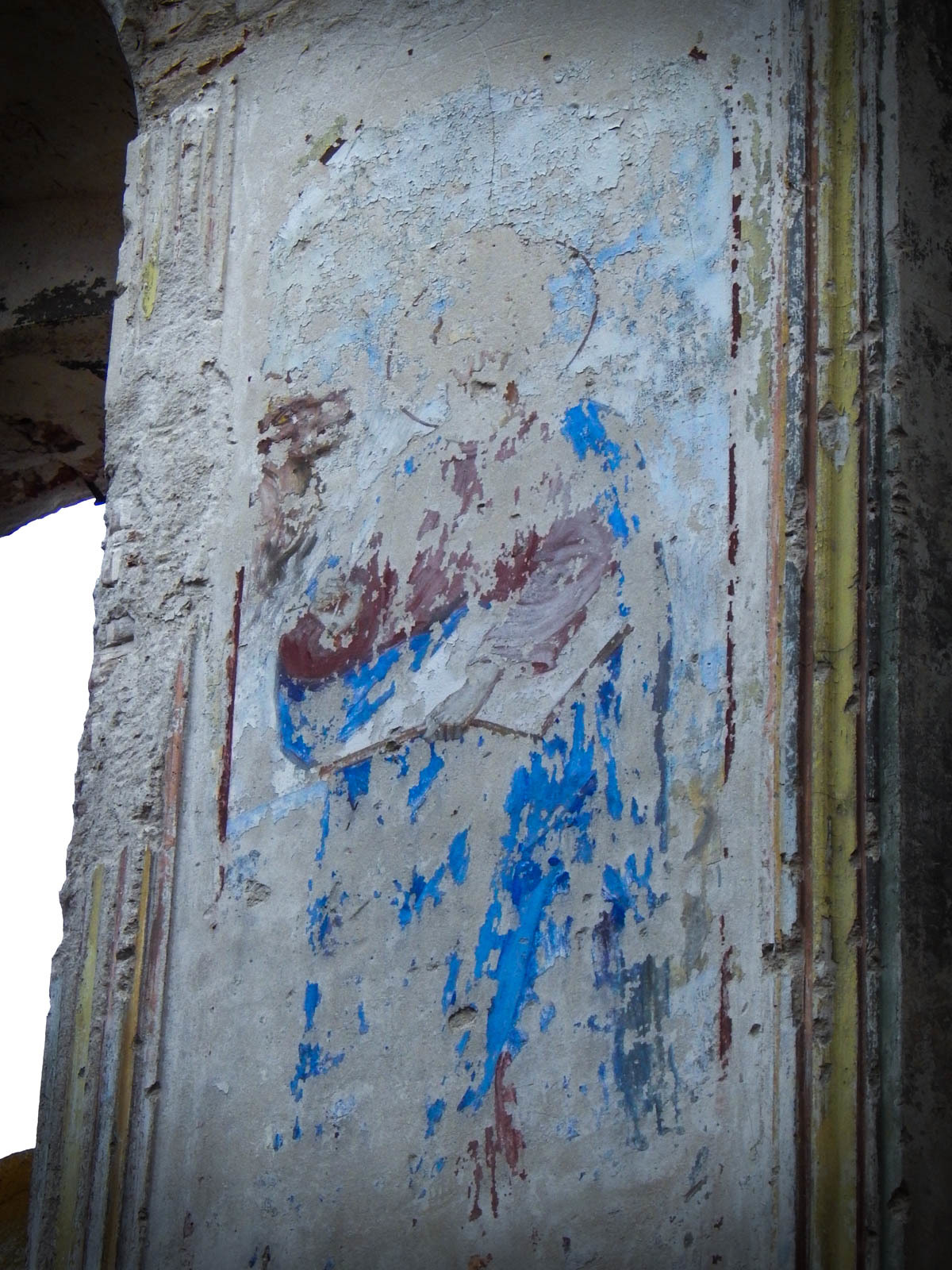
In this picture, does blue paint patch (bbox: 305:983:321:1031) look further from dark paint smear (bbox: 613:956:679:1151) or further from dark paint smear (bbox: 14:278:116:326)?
dark paint smear (bbox: 14:278:116:326)

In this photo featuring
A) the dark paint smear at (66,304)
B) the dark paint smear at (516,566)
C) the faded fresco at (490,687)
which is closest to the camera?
the faded fresco at (490,687)

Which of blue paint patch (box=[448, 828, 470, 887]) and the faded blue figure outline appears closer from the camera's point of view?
the faded blue figure outline

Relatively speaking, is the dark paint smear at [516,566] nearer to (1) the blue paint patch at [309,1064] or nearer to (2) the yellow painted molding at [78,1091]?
(1) the blue paint patch at [309,1064]

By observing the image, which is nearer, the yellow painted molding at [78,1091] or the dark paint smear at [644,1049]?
the dark paint smear at [644,1049]

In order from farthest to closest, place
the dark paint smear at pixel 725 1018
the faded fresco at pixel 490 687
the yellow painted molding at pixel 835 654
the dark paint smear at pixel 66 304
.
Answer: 1. the dark paint smear at pixel 66 304
2. the faded fresco at pixel 490 687
3. the dark paint smear at pixel 725 1018
4. the yellow painted molding at pixel 835 654

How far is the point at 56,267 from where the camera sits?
179 inches

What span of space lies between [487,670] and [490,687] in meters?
0.03

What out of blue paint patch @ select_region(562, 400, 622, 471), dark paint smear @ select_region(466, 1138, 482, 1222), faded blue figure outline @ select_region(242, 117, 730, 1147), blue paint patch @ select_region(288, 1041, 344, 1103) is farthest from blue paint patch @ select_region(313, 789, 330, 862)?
blue paint patch @ select_region(562, 400, 622, 471)

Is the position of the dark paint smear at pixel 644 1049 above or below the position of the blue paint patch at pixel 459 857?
below

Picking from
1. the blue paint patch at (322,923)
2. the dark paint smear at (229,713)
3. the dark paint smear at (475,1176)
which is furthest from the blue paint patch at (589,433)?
the dark paint smear at (475,1176)

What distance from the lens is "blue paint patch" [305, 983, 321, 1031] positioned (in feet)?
8.86

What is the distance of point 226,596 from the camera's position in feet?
10.0

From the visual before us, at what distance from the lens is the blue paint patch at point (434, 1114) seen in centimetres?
253

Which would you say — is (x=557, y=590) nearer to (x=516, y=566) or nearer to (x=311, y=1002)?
(x=516, y=566)
